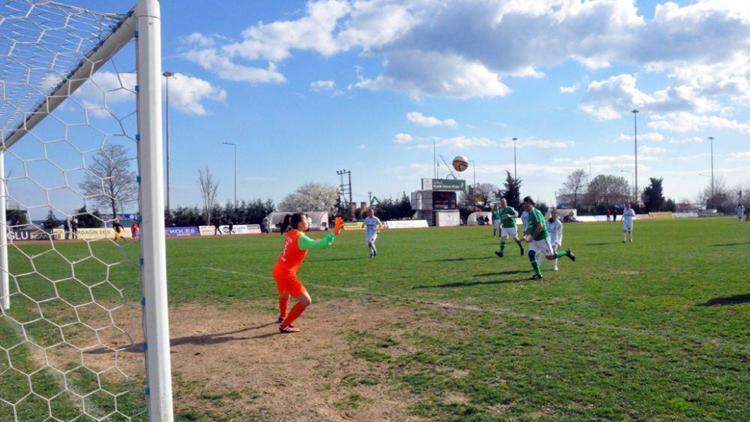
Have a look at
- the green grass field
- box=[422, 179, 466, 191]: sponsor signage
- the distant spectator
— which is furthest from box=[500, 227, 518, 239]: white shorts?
box=[422, 179, 466, 191]: sponsor signage

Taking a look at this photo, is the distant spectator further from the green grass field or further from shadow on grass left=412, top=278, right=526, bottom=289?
shadow on grass left=412, top=278, right=526, bottom=289

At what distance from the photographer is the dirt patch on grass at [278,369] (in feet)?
14.9

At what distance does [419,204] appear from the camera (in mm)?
61094

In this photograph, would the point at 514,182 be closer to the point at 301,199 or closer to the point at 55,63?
the point at 301,199

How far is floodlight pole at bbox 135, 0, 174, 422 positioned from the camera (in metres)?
3.55

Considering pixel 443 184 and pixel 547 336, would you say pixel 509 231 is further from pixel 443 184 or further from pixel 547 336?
pixel 443 184

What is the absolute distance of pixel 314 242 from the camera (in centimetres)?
720

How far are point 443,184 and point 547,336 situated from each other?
56.8m

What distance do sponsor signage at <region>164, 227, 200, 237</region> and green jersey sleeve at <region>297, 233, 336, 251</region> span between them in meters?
44.2

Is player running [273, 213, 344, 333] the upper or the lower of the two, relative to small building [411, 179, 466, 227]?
lower

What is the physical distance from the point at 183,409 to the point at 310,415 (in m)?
1.13

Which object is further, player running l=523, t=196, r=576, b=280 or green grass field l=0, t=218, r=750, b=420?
player running l=523, t=196, r=576, b=280

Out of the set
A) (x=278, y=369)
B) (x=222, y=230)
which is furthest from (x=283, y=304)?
(x=222, y=230)

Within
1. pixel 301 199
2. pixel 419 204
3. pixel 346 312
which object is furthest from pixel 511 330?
pixel 301 199
